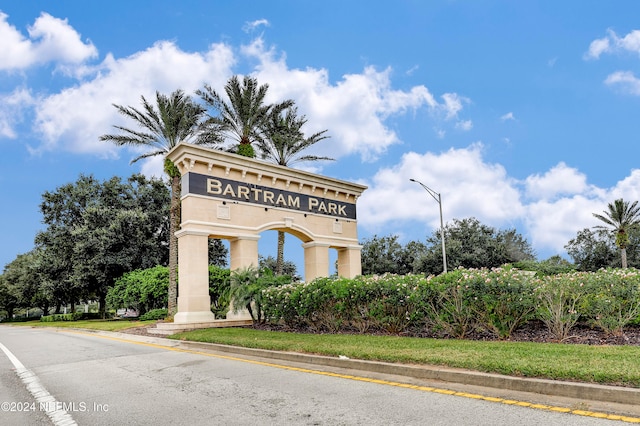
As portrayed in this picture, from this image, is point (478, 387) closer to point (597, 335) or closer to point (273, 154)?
point (597, 335)

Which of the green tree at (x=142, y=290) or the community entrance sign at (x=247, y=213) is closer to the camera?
the community entrance sign at (x=247, y=213)

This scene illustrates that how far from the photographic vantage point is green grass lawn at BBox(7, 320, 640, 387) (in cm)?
640

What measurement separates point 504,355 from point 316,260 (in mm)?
17153

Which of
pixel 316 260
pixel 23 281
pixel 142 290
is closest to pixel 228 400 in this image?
pixel 316 260

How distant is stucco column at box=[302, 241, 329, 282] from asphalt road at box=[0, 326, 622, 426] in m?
14.5

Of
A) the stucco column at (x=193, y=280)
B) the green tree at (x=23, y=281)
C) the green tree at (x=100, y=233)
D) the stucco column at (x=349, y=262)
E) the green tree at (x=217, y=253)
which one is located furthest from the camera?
the green tree at (x=23, y=281)

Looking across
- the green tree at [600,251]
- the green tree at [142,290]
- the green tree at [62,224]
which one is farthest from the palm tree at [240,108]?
the green tree at [600,251]

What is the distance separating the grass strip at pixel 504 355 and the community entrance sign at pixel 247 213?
902cm

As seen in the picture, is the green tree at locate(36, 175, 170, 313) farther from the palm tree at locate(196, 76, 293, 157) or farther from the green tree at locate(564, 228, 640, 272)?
the green tree at locate(564, 228, 640, 272)

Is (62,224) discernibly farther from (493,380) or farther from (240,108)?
(493,380)

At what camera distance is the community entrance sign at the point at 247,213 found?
20.2 m

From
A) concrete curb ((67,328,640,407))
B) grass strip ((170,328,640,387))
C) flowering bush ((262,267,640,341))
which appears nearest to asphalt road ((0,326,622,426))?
concrete curb ((67,328,640,407))

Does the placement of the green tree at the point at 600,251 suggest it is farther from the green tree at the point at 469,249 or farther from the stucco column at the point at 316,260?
the stucco column at the point at 316,260

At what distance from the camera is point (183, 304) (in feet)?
65.6
